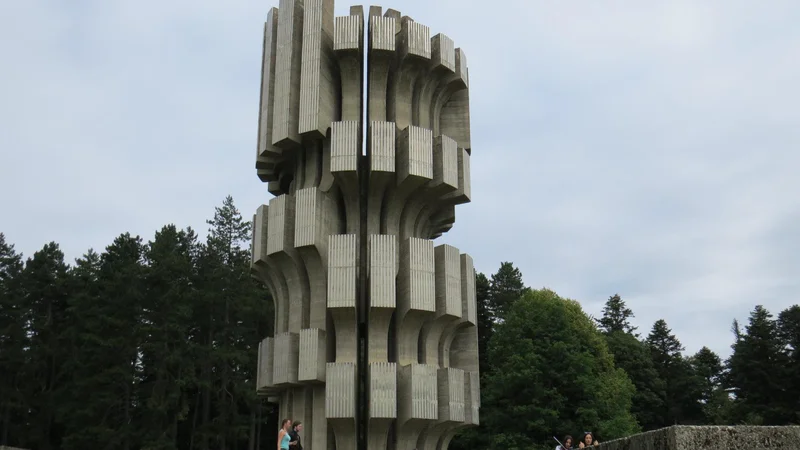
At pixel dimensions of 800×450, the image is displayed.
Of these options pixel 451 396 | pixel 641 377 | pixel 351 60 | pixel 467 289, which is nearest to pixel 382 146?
pixel 351 60

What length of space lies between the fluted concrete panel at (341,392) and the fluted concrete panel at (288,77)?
331 inches

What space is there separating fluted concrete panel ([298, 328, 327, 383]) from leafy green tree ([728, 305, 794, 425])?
30.6m

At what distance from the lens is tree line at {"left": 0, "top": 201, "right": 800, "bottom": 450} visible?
40.6 metres

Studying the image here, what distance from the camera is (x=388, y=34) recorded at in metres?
27.2

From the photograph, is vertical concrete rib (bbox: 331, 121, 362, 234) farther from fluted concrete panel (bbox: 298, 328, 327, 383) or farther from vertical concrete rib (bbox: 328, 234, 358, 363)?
fluted concrete panel (bbox: 298, 328, 327, 383)

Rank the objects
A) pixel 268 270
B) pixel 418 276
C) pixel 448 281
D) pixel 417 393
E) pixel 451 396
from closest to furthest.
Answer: pixel 417 393 → pixel 451 396 → pixel 418 276 → pixel 448 281 → pixel 268 270

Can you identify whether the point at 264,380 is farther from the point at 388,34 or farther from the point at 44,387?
the point at 44,387

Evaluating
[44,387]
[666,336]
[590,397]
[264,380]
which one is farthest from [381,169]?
[666,336]

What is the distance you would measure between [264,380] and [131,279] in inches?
767

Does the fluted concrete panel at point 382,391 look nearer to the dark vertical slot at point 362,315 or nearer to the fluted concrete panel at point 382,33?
the dark vertical slot at point 362,315

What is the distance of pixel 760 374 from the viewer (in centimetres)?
4684

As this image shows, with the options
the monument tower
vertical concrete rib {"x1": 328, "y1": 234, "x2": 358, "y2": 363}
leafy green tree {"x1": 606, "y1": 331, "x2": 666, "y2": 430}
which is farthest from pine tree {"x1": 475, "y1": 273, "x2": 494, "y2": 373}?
vertical concrete rib {"x1": 328, "y1": 234, "x2": 358, "y2": 363}

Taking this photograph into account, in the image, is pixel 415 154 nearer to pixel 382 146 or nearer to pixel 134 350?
pixel 382 146

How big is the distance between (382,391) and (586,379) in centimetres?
2017
